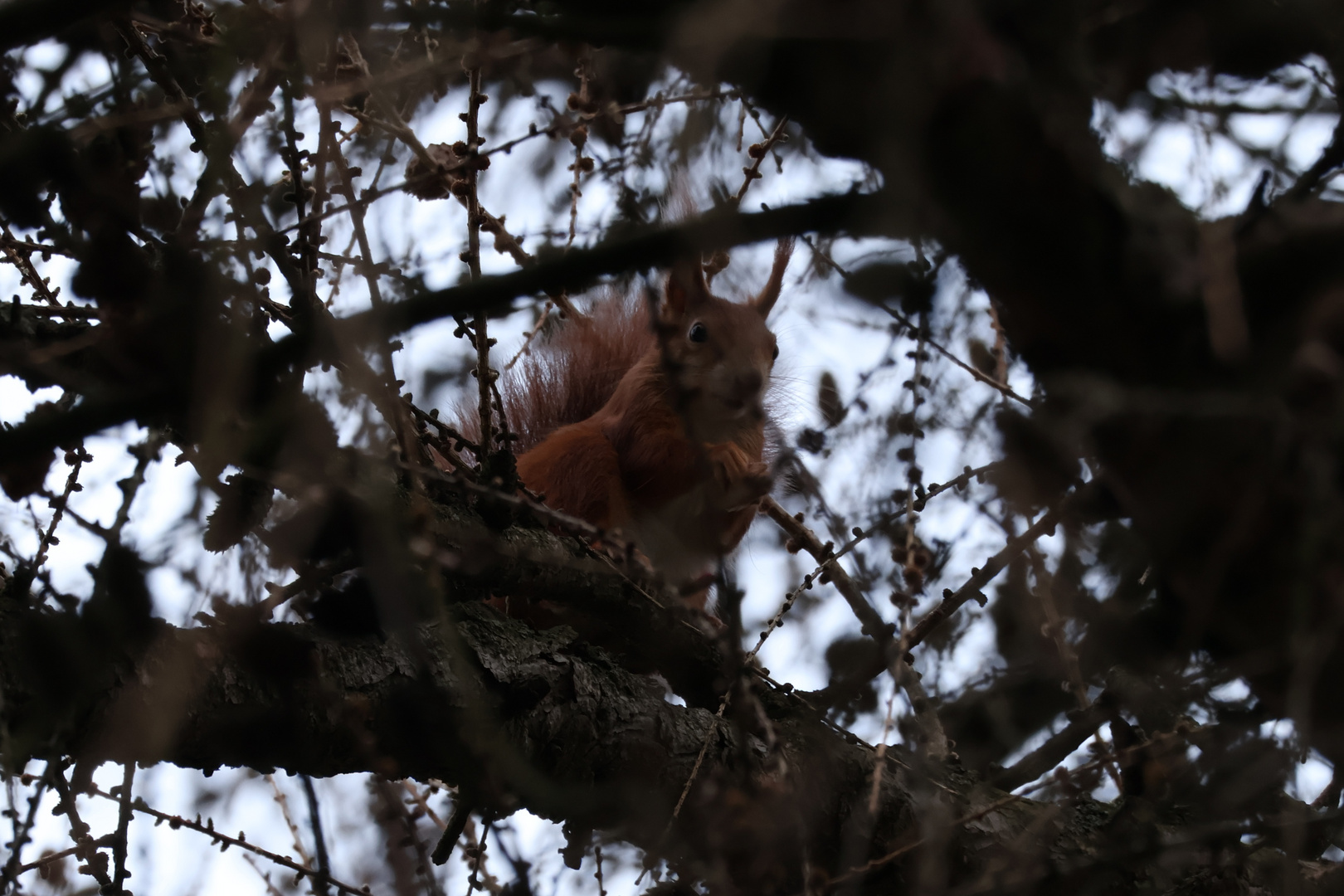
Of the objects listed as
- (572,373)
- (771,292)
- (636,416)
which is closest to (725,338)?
(636,416)

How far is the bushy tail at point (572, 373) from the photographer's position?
9.52 feet

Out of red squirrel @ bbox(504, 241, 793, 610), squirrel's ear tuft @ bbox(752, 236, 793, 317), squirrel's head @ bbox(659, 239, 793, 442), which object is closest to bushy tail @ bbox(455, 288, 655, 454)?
red squirrel @ bbox(504, 241, 793, 610)

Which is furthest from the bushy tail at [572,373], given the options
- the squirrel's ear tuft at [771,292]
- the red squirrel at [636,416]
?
the squirrel's ear tuft at [771,292]

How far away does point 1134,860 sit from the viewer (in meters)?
0.91

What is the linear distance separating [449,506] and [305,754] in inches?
16.9

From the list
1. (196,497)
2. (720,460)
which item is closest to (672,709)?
(196,497)

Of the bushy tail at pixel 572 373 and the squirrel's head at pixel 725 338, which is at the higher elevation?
the bushy tail at pixel 572 373

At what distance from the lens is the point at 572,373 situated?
3234 millimetres

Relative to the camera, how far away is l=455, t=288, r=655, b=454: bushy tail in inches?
114

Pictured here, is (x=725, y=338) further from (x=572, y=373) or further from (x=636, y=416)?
Answer: (x=572, y=373)

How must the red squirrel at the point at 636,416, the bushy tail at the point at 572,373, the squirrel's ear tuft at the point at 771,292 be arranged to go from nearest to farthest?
the red squirrel at the point at 636,416, the squirrel's ear tuft at the point at 771,292, the bushy tail at the point at 572,373

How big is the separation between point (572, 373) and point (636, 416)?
0.50 m

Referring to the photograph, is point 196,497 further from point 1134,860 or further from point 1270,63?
point 1270,63

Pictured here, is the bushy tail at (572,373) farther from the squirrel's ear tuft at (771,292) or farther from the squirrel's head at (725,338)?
the squirrel's ear tuft at (771,292)
